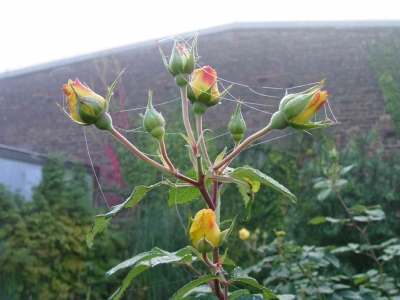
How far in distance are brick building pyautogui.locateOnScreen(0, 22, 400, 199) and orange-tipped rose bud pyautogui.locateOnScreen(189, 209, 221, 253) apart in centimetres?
470

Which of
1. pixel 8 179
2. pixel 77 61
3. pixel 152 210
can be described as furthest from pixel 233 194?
pixel 77 61

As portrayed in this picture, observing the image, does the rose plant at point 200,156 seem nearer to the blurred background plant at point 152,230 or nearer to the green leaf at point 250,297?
the green leaf at point 250,297

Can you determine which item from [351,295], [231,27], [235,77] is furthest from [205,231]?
[231,27]

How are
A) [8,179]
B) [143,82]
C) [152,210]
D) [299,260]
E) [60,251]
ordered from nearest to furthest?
[299,260] < [60,251] < [8,179] < [152,210] < [143,82]

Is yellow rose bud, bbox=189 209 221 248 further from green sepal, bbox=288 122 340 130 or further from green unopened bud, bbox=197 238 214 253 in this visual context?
green sepal, bbox=288 122 340 130

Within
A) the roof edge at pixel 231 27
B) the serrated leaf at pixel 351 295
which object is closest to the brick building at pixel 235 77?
the roof edge at pixel 231 27

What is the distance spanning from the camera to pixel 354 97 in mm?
5441

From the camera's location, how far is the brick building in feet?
17.9

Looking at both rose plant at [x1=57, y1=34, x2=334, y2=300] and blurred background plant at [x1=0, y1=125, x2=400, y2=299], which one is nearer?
rose plant at [x1=57, y1=34, x2=334, y2=300]

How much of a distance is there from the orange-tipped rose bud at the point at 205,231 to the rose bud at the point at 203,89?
0.15 metres

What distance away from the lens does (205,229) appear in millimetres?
606

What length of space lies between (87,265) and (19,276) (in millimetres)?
647

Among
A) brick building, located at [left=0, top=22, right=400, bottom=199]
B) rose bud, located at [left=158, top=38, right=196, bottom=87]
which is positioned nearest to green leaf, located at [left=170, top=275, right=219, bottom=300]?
rose bud, located at [left=158, top=38, right=196, bottom=87]

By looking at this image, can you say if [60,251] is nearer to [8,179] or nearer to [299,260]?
[8,179]
